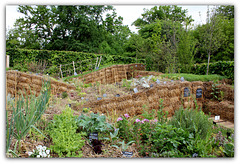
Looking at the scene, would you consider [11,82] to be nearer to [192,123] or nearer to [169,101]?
[169,101]

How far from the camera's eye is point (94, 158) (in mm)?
2070

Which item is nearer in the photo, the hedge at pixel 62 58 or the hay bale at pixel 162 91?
the hay bale at pixel 162 91

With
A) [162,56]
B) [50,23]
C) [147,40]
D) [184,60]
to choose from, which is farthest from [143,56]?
[50,23]

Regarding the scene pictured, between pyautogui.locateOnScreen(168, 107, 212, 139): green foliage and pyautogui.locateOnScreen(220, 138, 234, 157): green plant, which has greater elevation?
pyautogui.locateOnScreen(168, 107, 212, 139): green foliage

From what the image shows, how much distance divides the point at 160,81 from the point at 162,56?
3.71 metres

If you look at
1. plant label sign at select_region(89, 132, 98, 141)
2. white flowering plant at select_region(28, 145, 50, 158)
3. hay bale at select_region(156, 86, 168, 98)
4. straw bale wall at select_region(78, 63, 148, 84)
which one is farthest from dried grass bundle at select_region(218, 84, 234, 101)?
white flowering plant at select_region(28, 145, 50, 158)

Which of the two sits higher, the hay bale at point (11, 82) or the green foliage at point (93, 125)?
the hay bale at point (11, 82)

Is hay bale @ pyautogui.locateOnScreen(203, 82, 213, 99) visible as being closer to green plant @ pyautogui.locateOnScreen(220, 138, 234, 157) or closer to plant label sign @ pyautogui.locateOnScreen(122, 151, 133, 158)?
green plant @ pyautogui.locateOnScreen(220, 138, 234, 157)

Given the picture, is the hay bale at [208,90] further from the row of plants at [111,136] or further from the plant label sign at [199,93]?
the row of plants at [111,136]

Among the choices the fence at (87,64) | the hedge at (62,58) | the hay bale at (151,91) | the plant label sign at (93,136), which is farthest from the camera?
the fence at (87,64)

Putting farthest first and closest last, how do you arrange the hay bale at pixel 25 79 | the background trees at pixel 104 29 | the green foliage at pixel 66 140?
the hay bale at pixel 25 79
the background trees at pixel 104 29
the green foliage at pixel 66 140

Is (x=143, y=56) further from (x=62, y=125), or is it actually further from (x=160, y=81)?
(x=62, y=125)

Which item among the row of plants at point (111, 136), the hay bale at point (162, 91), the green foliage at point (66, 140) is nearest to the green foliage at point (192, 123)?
the row of plants at point (111, 136)

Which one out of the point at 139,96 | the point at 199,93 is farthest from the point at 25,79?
the point at 199,93
